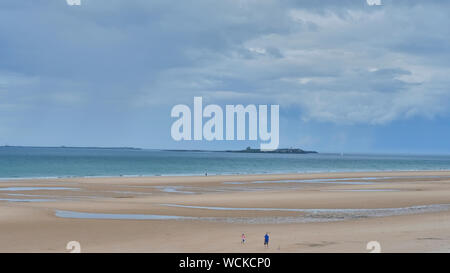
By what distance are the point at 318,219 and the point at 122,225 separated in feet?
34.7

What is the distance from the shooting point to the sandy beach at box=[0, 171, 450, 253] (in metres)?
20.8

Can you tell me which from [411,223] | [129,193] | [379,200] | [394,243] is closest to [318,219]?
[411,223]

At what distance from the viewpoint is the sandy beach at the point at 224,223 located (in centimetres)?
2078

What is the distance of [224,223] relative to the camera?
27.9 meters

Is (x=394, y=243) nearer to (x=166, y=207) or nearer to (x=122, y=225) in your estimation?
(x=122, y=225)
